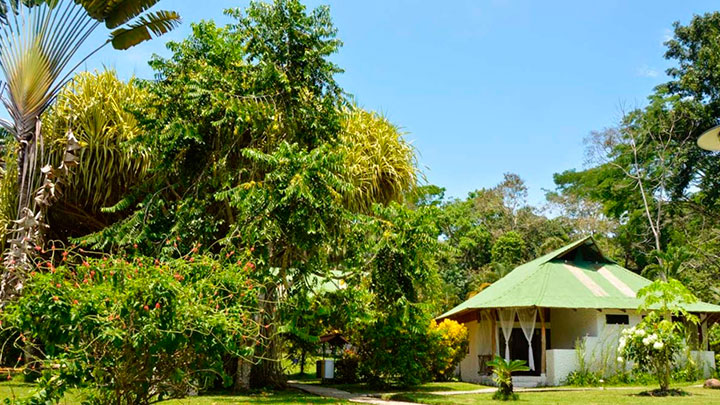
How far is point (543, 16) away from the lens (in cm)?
1623

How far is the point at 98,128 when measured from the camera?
15.7 m

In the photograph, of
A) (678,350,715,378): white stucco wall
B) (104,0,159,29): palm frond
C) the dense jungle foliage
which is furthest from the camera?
(678,350,715,378): white stucco wall

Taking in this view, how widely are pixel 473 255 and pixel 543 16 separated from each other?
108 feet

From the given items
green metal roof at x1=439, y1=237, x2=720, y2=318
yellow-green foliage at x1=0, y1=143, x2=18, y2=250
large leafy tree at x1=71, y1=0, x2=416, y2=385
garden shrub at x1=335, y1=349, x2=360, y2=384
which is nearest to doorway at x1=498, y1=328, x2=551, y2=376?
green metal roof at x1=439, y1=237, x2=720, y2=318

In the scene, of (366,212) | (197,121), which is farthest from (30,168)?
(366,212)

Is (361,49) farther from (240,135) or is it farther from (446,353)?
(446,353)

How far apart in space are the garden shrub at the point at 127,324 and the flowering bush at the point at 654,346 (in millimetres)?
11923

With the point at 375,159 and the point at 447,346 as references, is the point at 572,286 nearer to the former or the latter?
the point at 447,346

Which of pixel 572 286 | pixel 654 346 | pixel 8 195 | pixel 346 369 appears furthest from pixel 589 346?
pixel 8 195

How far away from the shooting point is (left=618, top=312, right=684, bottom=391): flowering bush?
48.4 ft

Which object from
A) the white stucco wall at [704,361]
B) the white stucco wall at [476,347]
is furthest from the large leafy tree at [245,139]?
the white stucco wall at [704,361]

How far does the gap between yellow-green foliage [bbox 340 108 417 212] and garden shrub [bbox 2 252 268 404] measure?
1112cm

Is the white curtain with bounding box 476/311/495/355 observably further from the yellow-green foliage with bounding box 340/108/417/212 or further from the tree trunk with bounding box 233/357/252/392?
the tree trunk with bounding box 233/357/252/392

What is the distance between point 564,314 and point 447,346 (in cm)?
540
